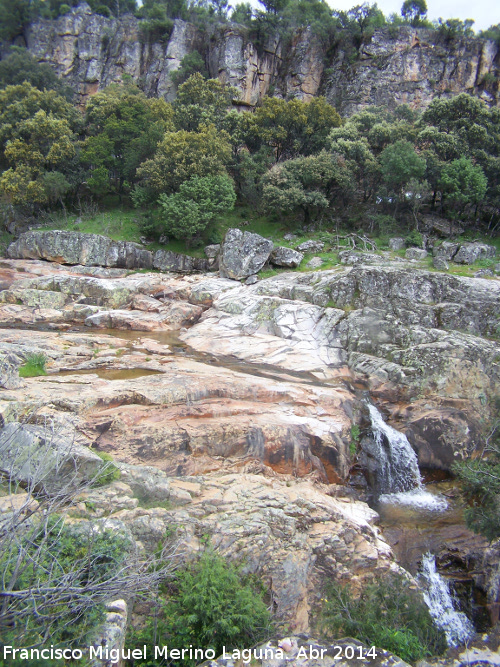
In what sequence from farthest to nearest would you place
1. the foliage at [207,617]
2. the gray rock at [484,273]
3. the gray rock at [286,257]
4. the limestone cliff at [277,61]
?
the limestone cliff at [277,61] < the gray rock at [286,257] < the gray rock at [484,273] < the foliage at [207,617]

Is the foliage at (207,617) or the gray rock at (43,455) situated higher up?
the gray rock at (43,455)

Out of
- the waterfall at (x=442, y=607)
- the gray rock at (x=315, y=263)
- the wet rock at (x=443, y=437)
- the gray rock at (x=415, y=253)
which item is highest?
the gray rock at (x=415, y=253)

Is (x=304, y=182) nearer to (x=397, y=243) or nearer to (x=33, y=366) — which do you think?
(x=397, y=243)

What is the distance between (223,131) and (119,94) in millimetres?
13350

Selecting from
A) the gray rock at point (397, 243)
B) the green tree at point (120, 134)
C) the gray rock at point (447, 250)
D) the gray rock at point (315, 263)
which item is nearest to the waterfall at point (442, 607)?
the gray rock at point (315, 263)

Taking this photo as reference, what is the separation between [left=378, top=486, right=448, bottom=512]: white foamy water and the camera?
38.5 feet

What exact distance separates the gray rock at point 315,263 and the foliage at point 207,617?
1965 centimetres

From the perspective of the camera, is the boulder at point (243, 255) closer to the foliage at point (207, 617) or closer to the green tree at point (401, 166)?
the green tree at point (401, 166)

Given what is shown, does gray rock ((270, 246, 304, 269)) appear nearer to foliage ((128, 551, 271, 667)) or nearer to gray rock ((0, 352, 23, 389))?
gray rock ((0, 352, 23, 389))

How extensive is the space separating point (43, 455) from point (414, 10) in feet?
189

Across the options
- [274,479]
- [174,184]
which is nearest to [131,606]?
[274,479]

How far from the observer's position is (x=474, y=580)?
9469mm

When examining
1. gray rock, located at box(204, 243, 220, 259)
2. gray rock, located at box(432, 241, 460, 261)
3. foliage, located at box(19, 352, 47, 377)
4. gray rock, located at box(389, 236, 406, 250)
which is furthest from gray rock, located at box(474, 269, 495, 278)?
foliage, located at box(19, 352, 47, 377)

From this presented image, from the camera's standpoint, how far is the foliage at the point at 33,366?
42.0 ft
